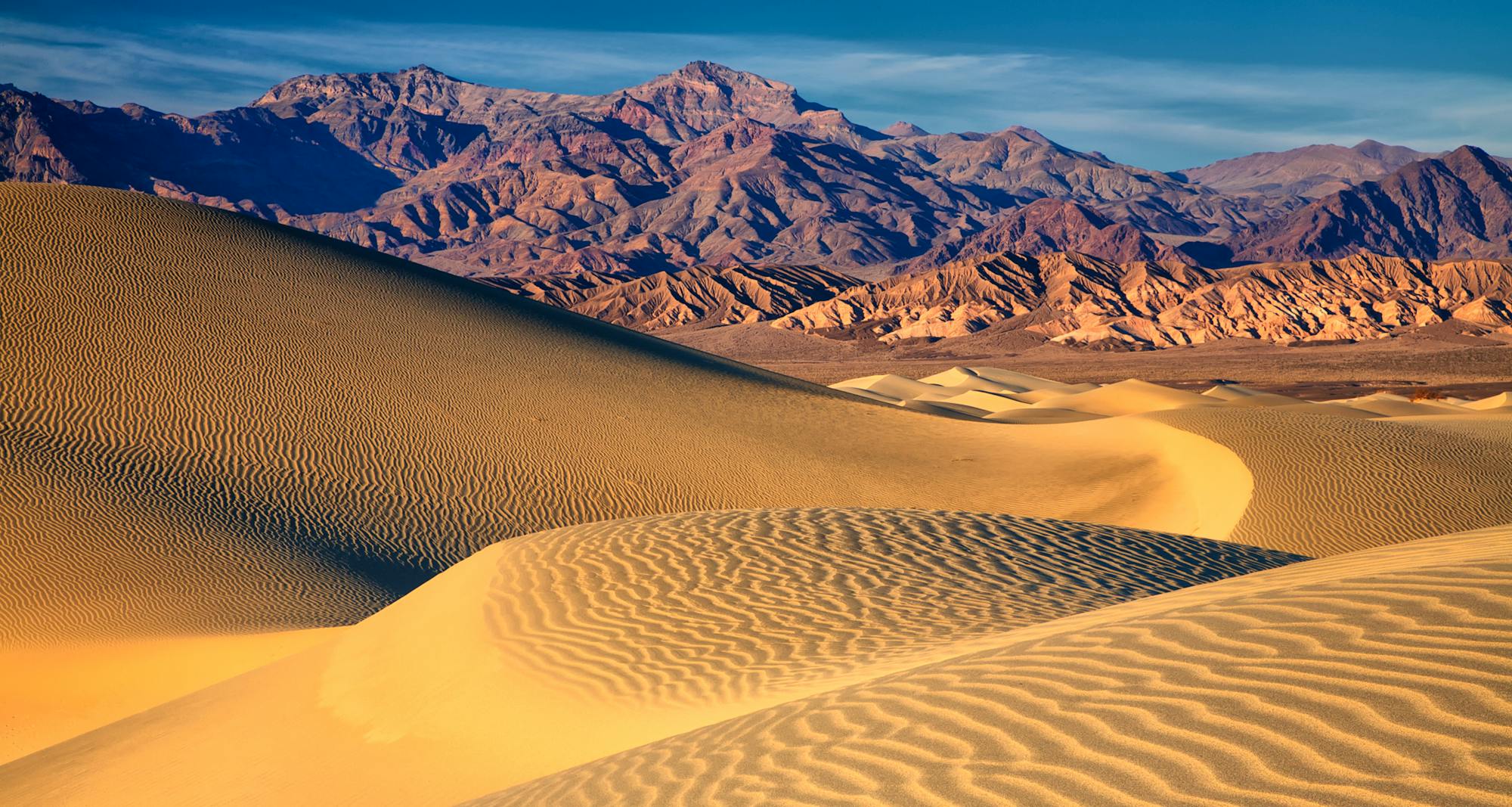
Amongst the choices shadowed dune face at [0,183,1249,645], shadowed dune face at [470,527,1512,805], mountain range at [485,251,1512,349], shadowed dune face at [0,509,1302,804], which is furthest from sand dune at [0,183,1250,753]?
mountain range at [485,251,1512,349]

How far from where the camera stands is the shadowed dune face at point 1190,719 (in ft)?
9.80

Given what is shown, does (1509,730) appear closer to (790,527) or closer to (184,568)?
(790,527)

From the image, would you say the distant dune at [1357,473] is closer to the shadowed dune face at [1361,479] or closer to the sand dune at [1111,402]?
the shadowed dune face at [1361,479]

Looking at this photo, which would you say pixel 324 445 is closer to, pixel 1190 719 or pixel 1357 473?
pixel 1357 473

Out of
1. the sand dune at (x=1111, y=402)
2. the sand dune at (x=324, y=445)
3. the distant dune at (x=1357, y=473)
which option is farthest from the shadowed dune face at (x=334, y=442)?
Result: the sand dune at (x=1111, y=402)

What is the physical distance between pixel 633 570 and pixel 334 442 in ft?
40.5

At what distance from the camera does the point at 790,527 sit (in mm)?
10820

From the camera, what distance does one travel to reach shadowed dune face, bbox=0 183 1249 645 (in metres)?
14.5

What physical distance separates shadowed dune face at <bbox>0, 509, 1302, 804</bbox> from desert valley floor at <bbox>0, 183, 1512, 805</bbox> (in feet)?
0.15

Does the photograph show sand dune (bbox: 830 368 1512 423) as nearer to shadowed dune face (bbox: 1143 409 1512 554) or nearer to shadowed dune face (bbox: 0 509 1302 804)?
shadowed dune face (bbox: 1143 409 1512 554)

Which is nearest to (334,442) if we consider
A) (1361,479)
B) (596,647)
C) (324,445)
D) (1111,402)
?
(324,445)

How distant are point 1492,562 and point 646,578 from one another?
645 cm

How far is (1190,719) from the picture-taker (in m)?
3.47

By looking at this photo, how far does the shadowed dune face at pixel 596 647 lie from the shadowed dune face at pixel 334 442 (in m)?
4.30
